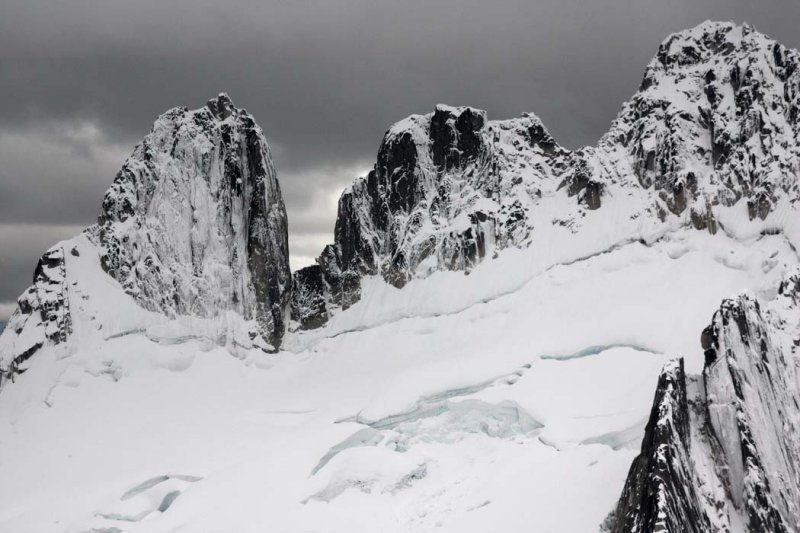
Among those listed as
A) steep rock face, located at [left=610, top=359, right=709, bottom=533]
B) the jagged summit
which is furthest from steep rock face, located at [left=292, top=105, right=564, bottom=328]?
steep rock face, located at [left=610, top=359, right=709, bottom=533]

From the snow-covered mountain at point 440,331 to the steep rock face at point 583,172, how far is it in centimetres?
41

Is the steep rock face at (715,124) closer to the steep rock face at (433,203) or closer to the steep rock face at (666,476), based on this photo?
the steep rock face at (433,203)

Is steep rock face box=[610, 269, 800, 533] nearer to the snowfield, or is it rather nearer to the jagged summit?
the snowfield

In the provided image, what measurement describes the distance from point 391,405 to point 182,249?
163 ft

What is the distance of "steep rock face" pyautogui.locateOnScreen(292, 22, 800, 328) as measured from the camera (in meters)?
109

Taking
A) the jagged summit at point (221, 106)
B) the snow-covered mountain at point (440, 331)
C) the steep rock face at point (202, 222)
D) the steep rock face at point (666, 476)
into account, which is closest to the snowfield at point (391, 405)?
the snow-covered mountain at point (440, 331)

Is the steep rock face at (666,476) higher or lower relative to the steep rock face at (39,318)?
lower

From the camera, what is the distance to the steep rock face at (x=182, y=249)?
122m

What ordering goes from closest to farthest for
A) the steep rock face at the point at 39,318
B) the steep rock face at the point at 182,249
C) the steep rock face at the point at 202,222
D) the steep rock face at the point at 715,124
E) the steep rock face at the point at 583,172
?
the steep rock face at the point at 715,124
the steep rock face at the point at 583,172
the steep rock face at the point at 39,318
the steep rock face at the point at 182,249
the steep rock face at the point at 202,222

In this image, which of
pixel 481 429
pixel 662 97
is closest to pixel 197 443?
pixel 481 429

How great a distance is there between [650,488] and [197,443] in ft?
235

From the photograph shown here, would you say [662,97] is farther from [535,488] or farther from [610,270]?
[535,488]

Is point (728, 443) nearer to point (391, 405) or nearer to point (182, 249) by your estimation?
point (391, 405)

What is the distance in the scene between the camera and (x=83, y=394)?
114 meters
